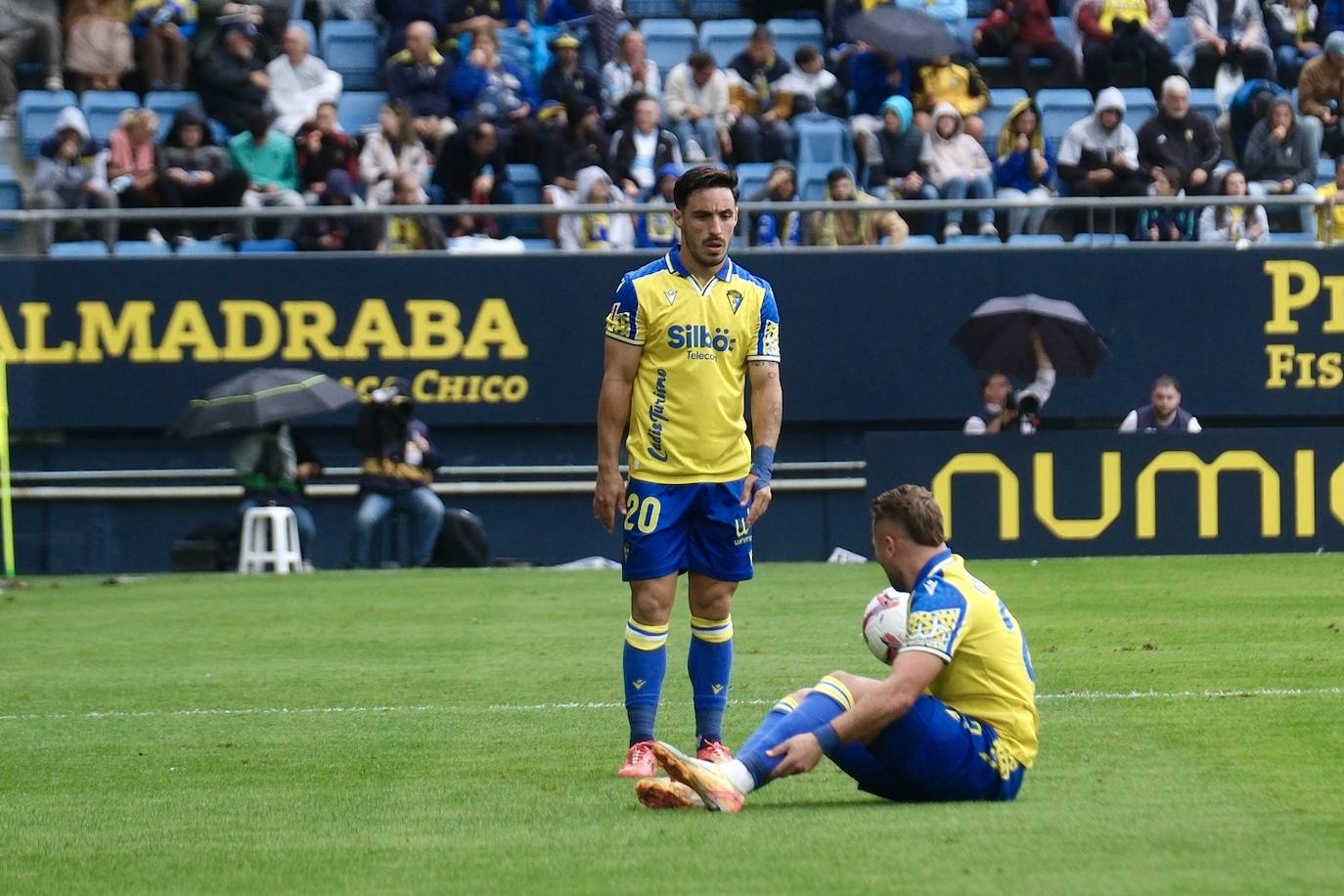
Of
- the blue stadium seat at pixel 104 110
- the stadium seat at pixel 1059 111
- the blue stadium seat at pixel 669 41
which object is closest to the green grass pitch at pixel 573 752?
the blue stadium seat at pixel 104 110

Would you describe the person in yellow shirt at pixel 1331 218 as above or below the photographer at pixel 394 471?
above

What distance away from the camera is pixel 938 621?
5977 millimetres

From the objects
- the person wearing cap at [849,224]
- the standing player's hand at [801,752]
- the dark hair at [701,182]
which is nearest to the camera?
the standing player's hand at [801,752]

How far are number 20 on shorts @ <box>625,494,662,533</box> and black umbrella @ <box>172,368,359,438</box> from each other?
11.2 metres

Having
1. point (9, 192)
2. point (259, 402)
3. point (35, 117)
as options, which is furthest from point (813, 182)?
point (9, 192)

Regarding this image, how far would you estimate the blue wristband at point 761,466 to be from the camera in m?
7.39

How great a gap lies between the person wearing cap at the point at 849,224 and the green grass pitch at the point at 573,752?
5.06 metres

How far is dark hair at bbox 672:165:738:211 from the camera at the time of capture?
23.5ft

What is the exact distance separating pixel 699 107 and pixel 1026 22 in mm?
3863

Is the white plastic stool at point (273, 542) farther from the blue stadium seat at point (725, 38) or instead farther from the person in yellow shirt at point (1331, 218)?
the person in yellow shirt at point (1331, 218)

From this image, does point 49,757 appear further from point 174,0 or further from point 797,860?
point 174,0

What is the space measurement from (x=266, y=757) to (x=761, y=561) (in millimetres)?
11716

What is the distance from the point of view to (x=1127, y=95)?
70.4 feet

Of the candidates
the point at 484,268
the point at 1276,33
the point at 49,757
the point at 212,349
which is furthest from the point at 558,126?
the point at 49,757
